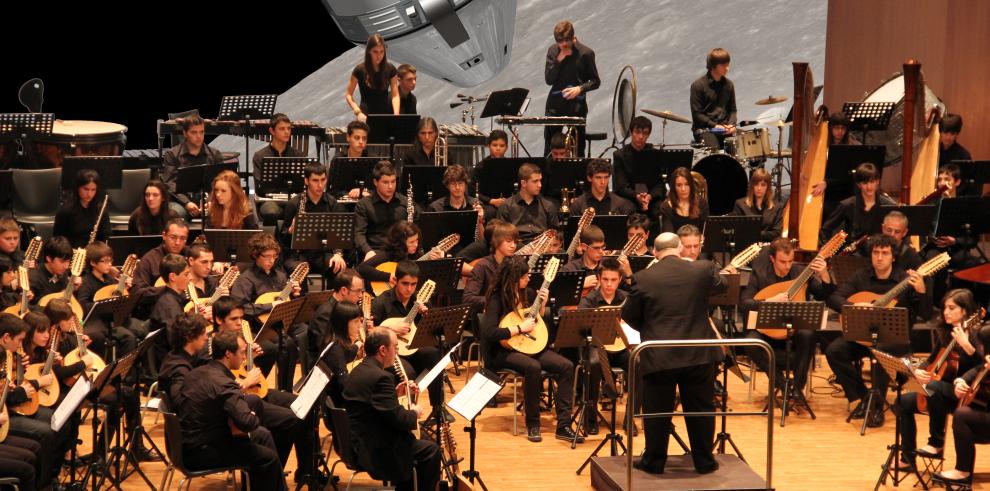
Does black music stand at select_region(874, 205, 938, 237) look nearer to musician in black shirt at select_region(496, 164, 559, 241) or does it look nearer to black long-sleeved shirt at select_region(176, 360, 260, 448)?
musician in black shirt at select_region(496, 164, 559, 241)

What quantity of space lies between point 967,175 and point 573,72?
3.74 m

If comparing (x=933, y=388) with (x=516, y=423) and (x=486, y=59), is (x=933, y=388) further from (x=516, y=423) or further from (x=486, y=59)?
(x=486, y=59)

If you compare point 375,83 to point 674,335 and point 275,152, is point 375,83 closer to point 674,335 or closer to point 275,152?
point 275,152

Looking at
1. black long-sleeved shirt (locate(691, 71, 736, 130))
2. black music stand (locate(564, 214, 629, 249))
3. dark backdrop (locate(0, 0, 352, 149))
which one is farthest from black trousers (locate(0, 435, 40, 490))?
dark backdrop (locate(0, 0, 352, 149))

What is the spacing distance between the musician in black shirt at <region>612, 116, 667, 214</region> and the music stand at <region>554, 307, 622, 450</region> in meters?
2.87

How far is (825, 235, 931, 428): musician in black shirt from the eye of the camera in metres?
8.70

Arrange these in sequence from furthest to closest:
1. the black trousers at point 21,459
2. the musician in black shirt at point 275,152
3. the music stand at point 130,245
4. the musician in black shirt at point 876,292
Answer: the musician in black shirt at point 275,152 → the music stand at point 130,245 → the musician in black shirt at point 876,292 → the black trousers at point 21,459

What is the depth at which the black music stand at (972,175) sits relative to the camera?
34.8ft

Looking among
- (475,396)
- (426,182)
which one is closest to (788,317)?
(475,396)

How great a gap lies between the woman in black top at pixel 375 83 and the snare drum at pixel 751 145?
124 inches

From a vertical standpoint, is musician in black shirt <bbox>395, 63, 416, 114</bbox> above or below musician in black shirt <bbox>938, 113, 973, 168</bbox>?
above

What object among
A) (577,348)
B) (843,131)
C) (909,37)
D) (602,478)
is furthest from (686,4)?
(602,478)

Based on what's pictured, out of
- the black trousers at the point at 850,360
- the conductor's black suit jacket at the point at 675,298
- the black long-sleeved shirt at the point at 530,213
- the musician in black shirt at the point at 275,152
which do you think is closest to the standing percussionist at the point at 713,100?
the black long-sleeved shirt at the point at 530,213

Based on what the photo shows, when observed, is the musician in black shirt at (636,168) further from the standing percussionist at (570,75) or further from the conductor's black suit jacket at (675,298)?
the conductor's black suit jacket at (675,298)
